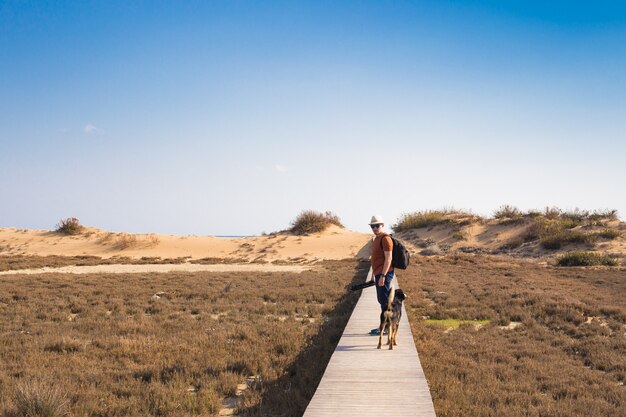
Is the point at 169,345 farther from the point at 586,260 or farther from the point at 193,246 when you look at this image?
the point at 193,246

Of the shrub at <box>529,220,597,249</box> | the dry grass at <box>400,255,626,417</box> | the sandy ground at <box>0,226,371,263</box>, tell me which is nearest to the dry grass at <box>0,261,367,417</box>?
the dry grass at <box>400,255,626,417</box>

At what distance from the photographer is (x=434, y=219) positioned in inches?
1711

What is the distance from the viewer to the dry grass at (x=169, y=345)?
622 centimetres

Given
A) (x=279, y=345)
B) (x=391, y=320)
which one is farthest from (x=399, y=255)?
(x=279, y=345)

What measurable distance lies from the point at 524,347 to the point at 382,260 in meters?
3.53

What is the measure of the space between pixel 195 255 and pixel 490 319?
31059mm


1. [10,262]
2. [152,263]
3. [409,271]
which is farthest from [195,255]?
[409,271]

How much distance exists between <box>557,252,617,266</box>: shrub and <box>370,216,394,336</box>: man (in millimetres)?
21948

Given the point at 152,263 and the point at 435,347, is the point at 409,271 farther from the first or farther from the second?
the point at 152,263

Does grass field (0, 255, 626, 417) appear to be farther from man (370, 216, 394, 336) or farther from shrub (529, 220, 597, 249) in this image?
shrub (529, 220, 597, 249)

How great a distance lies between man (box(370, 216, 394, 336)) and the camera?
7910mm

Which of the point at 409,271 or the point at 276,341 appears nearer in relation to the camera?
the point at 276,341

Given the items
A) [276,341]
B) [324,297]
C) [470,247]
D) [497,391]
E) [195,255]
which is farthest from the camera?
[195,255]

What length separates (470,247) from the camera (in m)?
35.5
